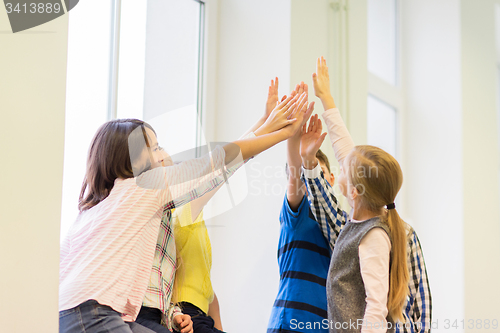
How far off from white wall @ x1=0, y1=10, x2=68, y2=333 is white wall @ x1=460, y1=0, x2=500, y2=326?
226 centimetres

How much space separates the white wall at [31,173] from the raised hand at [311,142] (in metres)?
0.71

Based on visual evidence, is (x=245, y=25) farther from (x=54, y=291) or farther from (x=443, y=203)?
(x=443, y=203)

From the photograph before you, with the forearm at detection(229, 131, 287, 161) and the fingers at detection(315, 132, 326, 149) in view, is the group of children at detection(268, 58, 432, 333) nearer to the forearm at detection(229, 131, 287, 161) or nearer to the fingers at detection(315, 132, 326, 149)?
the fingers at detection(315, 132, 326, 149)

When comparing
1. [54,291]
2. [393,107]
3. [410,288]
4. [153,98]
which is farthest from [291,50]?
[393,107]

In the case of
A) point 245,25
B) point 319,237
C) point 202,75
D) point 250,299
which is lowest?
point 250,299

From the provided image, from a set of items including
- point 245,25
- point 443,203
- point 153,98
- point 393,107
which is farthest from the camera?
point 393,107

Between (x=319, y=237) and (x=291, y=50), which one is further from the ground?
(x=291, y=50)

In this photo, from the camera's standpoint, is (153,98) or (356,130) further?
(356,130)

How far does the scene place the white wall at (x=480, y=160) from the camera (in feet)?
8.39

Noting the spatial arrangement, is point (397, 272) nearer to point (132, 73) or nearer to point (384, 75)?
point (132, 73)

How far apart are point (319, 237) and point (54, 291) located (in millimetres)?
768

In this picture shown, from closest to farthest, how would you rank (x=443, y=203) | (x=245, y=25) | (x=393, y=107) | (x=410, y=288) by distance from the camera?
1. (x=410, y=288)
2. (x=245, y=25)
3. (x=443, y=203)
4. (x=393, y=107)

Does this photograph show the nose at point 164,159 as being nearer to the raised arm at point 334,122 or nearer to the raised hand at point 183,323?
the raised hand at point 183,323

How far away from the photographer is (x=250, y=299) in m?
1.72
